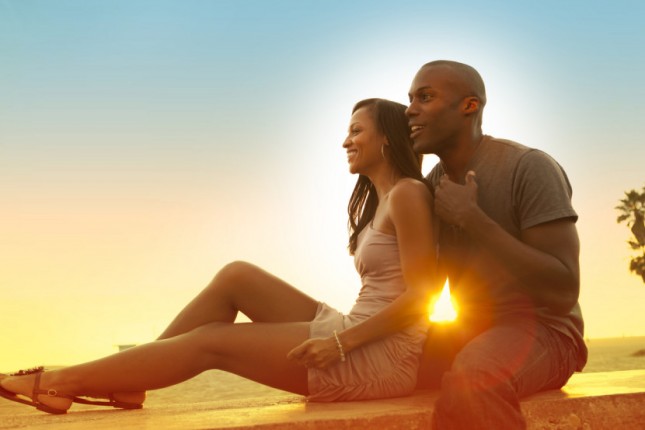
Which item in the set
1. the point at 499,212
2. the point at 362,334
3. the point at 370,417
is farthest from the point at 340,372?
the point at 499,212

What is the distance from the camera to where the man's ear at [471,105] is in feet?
11.8

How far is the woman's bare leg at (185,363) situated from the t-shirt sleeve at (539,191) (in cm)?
122

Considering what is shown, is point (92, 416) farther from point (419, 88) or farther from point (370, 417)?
point (419, 88)

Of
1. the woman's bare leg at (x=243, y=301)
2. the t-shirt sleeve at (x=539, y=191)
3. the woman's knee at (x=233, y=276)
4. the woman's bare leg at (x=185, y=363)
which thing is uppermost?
the t-shirt sleeve at (x=539, y=191)

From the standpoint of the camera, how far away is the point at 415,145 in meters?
3.61

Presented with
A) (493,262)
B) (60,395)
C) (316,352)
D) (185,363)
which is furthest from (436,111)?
(60,395)

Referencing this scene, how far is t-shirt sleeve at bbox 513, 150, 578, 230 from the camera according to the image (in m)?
3.11

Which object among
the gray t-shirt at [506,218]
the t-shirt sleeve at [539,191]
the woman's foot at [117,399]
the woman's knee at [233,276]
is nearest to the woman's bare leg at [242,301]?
the woman's knee at [233,276]

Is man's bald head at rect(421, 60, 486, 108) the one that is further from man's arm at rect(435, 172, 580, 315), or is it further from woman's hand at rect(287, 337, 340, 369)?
woman's hand at rect(287, 337, 340, 369)

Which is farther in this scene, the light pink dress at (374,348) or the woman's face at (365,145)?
the woman's face at (365,145)

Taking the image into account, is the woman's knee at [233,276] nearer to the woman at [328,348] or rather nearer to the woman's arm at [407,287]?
the woman at [328,348]

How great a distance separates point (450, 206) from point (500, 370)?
0.76 m

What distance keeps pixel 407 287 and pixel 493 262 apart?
43 cm

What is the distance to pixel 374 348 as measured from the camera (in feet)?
11.2
